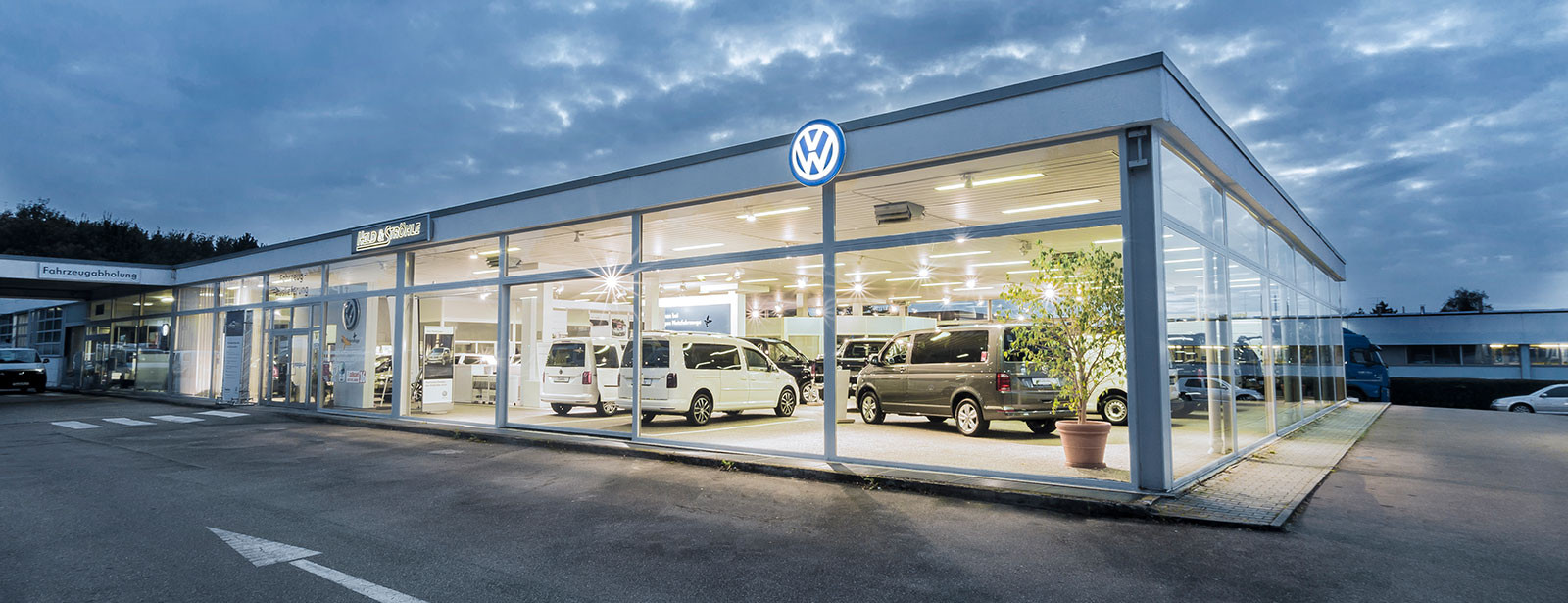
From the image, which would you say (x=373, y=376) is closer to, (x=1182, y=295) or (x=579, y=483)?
(x=579, y=483)

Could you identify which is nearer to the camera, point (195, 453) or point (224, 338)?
point (195, 453)

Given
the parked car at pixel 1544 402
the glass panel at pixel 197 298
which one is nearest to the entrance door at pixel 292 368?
the glass panel at pixel 197 298

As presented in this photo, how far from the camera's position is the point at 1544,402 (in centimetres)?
2070

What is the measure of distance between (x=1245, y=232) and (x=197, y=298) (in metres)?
26.1

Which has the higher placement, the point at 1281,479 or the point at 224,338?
the point at 224,338

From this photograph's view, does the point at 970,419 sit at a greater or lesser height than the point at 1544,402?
greater

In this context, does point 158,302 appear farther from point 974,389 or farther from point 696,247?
point 974,389

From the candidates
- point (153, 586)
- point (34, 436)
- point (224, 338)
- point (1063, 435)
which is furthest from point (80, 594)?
point (224, 338)

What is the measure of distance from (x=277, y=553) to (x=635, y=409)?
599 centimetres

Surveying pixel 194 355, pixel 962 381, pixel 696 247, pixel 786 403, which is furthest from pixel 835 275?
pixel 194 355

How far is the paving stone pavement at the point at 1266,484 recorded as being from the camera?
6000 mm

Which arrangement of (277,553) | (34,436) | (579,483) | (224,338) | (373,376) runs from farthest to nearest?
(224,338) → (373,376) → (34,436) → (579,483) → (277,553)

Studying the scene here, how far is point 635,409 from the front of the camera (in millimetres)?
10938

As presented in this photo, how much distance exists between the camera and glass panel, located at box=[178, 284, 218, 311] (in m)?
21.7
